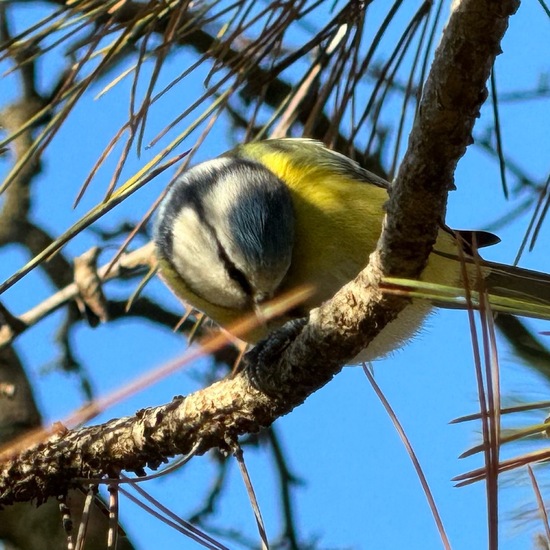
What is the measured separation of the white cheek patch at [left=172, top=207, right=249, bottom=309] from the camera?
139 cm

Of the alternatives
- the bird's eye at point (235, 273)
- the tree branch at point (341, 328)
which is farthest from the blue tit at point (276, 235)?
the tree branch at point (341, 328)

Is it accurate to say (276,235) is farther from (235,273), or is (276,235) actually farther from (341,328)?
(341,328)

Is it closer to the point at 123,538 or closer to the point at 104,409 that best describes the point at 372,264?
the point at 104,409

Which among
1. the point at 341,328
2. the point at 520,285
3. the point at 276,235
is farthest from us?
the point at 276,235

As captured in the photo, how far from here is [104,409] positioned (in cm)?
74

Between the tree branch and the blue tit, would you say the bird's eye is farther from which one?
the tree branch

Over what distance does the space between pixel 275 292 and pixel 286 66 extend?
39 centimetres

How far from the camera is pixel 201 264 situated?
4.67ft

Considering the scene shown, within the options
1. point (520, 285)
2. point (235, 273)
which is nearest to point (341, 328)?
point (520, 285)

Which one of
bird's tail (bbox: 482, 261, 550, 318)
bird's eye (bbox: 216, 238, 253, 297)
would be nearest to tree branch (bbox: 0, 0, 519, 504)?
bird's tail (bbox: 482, 261, 550, 318)

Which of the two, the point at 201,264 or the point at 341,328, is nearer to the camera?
the point at 341,328

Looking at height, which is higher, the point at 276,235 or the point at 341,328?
the point at 276,235

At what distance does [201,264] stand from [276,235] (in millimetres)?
Result: 135

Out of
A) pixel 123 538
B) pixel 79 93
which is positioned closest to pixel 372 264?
pixel 79 93
